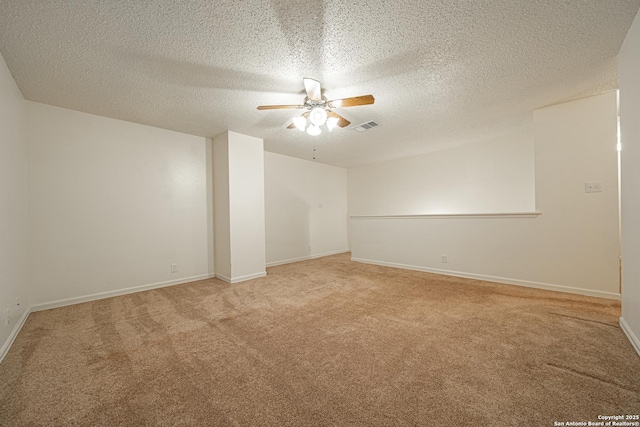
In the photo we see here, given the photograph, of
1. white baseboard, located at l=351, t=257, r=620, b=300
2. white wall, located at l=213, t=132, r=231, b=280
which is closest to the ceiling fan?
white wall, located at l=213, t=132, r=231, b=280

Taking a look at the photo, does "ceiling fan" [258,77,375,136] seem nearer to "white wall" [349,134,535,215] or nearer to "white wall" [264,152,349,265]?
"white wall" [264,152,349,265]

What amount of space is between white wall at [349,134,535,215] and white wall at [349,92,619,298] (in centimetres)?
141

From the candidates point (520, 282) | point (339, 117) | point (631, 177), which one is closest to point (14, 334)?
point (339, 117)

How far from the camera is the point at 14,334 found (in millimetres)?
2096

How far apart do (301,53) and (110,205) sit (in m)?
3.32

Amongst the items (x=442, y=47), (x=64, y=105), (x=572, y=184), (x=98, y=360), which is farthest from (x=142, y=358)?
(x=572, y=184)

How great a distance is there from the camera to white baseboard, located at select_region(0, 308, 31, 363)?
183 cm

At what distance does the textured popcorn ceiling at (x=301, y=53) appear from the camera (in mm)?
1604

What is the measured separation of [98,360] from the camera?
1737 mm

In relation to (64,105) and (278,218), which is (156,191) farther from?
(278,218)

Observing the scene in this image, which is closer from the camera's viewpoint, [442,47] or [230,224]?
[442,47]

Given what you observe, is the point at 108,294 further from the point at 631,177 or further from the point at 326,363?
the point at 631,177

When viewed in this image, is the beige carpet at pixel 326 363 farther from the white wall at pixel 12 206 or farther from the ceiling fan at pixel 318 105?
the ceiling fan at pixel 318 105

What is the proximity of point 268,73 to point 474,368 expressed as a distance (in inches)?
118
